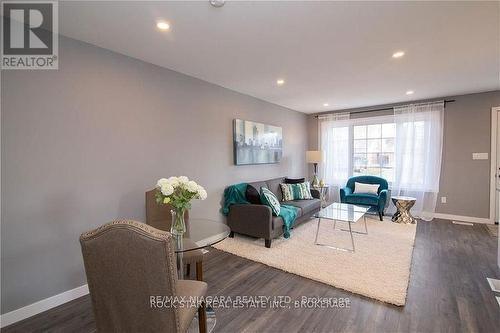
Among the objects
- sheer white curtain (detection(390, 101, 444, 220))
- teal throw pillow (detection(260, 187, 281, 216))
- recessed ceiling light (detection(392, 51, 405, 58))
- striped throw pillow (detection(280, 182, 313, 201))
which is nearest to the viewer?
recessed ceiling light (detection(392, 51, 405, 58))

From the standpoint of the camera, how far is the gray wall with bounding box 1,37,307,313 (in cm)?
189

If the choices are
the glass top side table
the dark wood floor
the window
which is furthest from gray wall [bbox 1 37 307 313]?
the window

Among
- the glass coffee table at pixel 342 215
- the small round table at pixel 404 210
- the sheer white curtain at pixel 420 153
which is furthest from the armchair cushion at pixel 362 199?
the sheer white curtain at pixel 420 153

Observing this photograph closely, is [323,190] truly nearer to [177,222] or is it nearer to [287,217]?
[287,217]

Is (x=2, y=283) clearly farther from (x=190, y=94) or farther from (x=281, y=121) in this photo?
(x=281, y=121)

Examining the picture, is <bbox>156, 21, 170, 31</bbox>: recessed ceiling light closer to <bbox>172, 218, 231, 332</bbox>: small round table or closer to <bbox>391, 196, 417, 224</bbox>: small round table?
<bbox>172, 218, 231, 332</bbox>: small round table

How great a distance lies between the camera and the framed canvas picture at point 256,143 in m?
3.97

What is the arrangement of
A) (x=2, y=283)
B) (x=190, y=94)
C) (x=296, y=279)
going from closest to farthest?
(x=2, y=283), (x=296, y=279), (x=190, y=94)

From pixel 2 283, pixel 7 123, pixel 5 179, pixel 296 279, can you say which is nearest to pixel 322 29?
pixel 296 279

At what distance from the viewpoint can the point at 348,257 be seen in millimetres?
2947

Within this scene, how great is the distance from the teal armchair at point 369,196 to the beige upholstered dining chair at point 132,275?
428 centimetres

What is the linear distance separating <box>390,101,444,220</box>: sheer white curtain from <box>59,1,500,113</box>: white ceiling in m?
1.13

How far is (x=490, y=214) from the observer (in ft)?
14.1

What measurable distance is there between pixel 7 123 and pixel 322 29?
2653 mm
